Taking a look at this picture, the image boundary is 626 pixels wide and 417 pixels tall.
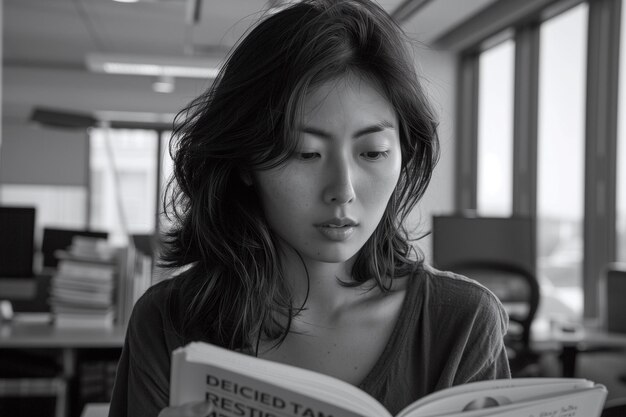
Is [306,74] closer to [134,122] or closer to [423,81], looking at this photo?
[423,81]

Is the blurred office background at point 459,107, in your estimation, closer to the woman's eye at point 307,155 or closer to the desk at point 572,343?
the desk at point 572,343

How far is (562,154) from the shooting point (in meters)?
4.28

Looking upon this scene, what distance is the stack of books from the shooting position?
125 inches

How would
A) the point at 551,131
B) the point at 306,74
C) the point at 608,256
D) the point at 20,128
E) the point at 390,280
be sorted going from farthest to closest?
the point at 20,128, the point at 551,131, the point at 608,256, the point at 390,280, the point at 306,74

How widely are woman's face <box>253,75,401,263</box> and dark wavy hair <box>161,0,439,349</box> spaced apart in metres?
0.02

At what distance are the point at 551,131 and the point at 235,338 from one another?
12.4ft

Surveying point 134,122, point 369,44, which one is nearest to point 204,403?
point 369,44

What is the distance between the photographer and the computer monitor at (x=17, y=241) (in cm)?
338

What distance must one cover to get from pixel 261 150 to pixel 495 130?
15.2 ft

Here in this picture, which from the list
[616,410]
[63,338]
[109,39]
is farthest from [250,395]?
[109,39]

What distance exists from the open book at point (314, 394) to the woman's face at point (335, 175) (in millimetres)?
293

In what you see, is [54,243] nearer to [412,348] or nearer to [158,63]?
[158,63]

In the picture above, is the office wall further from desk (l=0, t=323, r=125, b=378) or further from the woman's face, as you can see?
the woman's face

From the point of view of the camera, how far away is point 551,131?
4.42m
